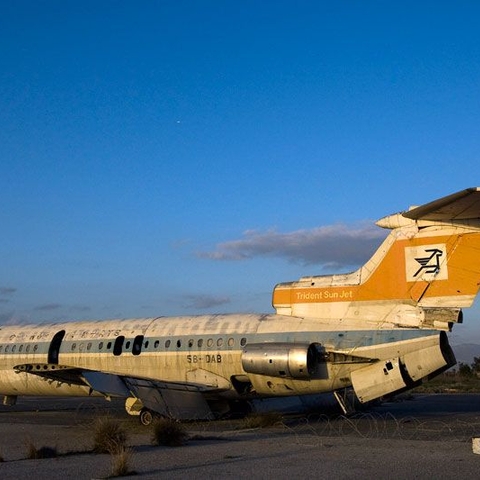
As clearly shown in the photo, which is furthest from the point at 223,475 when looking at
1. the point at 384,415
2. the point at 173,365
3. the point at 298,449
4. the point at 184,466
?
the point at 384,415

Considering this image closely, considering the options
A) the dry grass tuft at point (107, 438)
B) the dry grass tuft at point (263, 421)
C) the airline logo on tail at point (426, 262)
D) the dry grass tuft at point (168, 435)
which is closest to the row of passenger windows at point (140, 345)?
the dry grass tuft at point (263, 421)

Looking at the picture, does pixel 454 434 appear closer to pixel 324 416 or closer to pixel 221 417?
pixel 324 416

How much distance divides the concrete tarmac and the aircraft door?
365cm

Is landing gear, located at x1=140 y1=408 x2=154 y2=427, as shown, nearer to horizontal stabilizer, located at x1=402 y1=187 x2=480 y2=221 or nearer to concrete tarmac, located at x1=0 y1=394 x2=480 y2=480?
concrete tarmac, located at x1=0 y1=394 x2=480 y2=480

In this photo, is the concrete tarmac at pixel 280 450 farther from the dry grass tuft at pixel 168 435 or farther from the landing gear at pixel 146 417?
the landing gear at pixel 146 417

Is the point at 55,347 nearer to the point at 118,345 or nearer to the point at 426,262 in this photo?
the point at 118,345

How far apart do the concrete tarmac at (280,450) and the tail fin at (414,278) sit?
303 centimetres

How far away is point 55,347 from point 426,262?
1386 centimetres

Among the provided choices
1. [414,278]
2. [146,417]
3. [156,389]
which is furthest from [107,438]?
[414,278]

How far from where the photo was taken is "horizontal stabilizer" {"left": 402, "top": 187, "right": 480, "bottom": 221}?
47.2 feet

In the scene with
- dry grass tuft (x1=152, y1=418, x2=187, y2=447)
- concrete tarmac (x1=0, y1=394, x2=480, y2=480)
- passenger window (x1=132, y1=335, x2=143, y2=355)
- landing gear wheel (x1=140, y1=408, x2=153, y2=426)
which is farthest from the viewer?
passenger window (x1=132, y1=335, x2=143, y2=355)

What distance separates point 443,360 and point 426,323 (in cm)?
104

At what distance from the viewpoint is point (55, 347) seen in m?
23.7

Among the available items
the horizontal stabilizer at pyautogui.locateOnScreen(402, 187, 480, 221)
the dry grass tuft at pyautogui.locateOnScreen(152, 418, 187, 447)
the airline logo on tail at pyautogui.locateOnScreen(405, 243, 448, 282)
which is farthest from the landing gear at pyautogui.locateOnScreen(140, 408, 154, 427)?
the horizontal stabilizer at pyautogui.locateOnScreen(402, 187, 480, 221)
